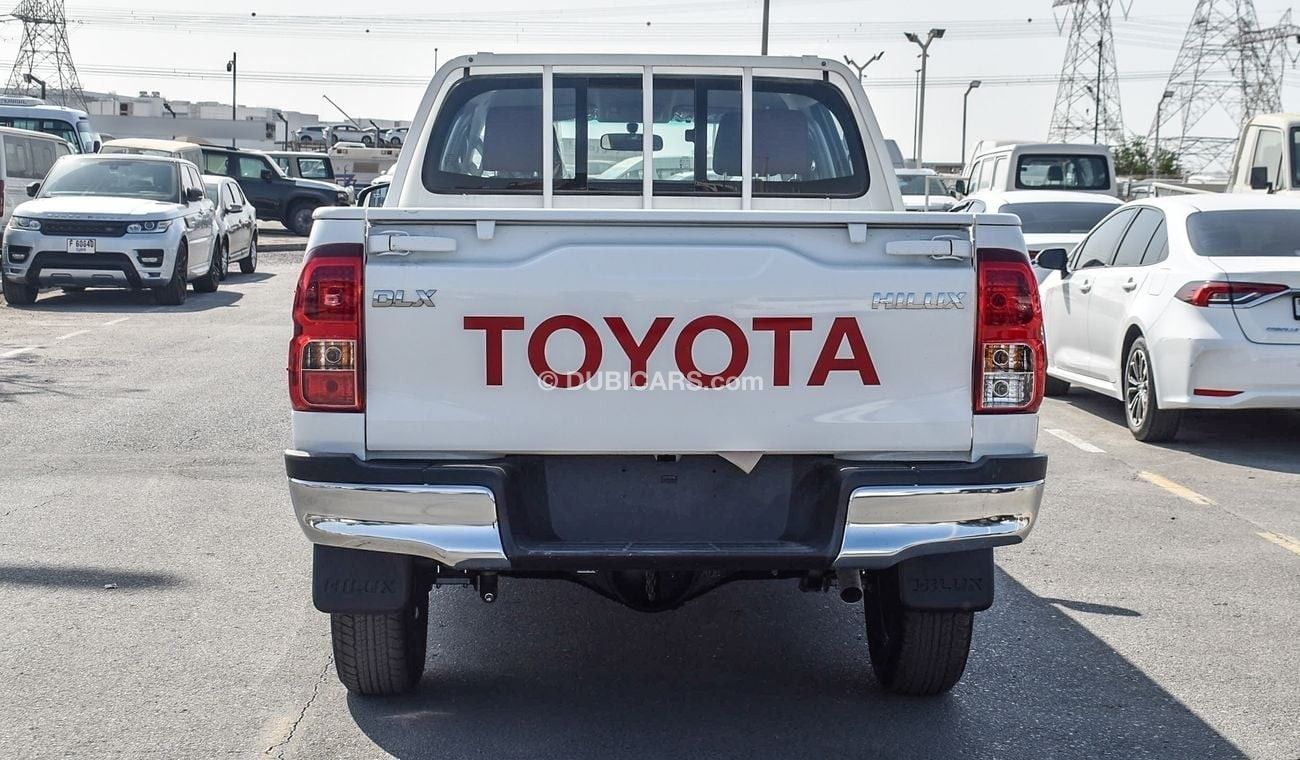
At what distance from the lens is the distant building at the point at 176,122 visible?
89.9 meters

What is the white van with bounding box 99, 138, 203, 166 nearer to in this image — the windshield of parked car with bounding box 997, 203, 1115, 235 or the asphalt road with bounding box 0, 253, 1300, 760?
the windshield of parked car with bounding box 997, 203, 1115, 235

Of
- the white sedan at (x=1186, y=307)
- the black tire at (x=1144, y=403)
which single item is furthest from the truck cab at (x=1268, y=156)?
the black tire at (x=1144, y=403)

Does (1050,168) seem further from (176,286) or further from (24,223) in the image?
(24,223)

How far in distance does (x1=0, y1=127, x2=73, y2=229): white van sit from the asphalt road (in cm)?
1437

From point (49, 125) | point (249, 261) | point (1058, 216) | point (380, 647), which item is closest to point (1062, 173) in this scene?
point (1058, 216)

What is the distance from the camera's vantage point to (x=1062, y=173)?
21188mm

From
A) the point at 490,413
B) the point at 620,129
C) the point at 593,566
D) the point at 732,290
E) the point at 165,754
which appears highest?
the point at 620,129

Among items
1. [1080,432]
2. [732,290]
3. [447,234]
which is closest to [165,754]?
[447,234]

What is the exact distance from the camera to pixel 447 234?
4.05 m

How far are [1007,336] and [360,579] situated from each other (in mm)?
1856

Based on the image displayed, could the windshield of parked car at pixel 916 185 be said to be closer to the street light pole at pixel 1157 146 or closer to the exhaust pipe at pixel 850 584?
the exhaust pipe at pixel 850 584

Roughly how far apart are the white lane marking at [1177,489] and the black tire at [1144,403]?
951mm

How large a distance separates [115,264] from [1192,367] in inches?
505

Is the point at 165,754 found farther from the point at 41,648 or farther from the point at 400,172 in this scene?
the point at 400,172
